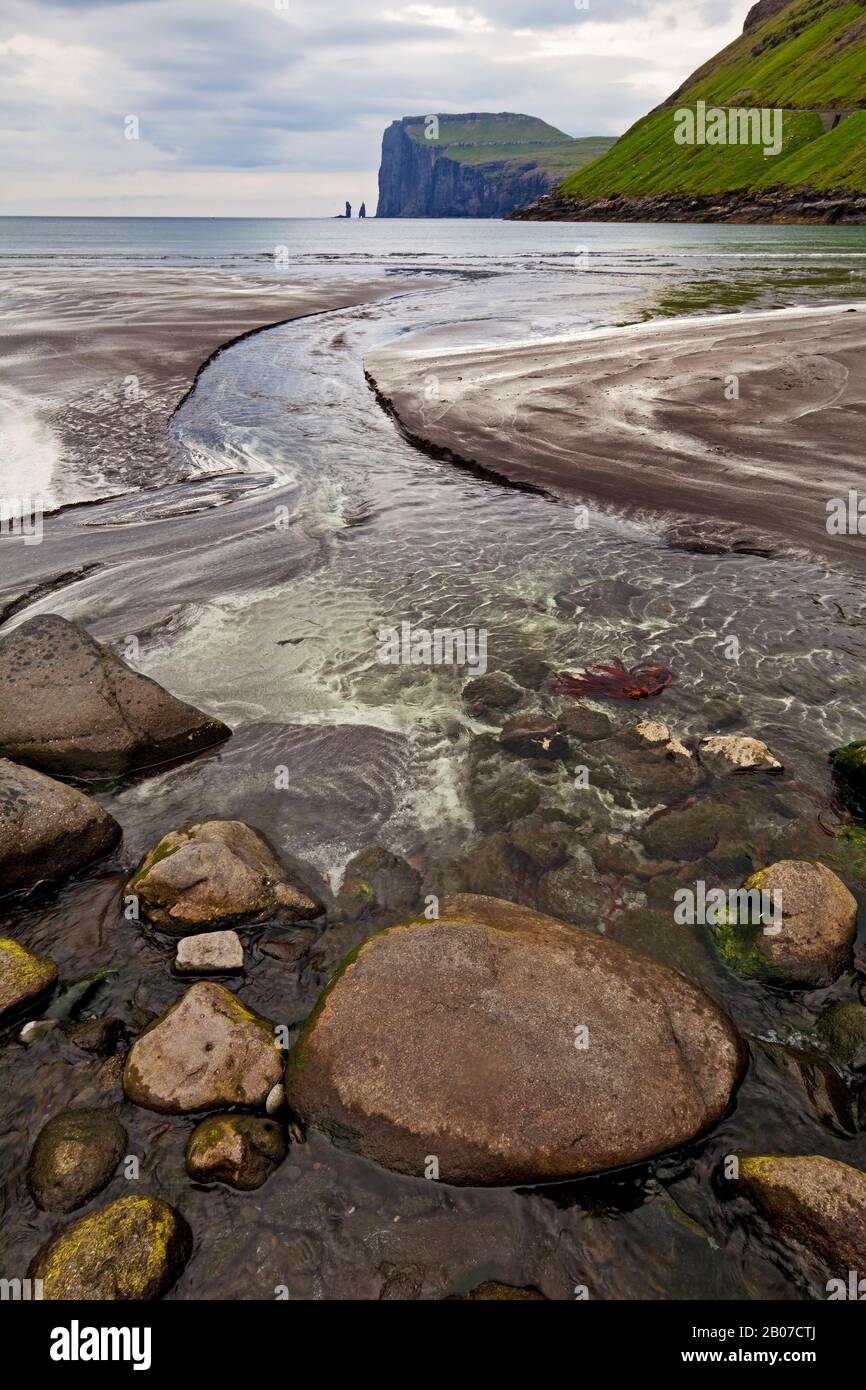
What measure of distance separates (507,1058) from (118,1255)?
111 inches

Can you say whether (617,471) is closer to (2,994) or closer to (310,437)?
(310,437)

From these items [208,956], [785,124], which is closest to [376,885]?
[208,956]

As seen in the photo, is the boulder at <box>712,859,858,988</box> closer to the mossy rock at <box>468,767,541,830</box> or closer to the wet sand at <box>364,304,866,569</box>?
the mossy rock at <box>468,767,541,830</box>

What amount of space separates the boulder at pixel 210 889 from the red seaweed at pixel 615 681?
5393 millimetres

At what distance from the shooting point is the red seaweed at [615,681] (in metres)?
11.1

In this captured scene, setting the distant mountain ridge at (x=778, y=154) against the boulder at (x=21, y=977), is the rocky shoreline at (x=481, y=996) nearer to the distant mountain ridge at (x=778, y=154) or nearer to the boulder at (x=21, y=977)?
the boulder at (x=21, y=977)

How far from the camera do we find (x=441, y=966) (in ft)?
20.6

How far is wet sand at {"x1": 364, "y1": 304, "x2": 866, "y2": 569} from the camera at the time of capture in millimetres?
16891

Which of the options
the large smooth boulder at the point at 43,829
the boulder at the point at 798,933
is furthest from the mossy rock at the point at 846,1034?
the large smooth boulder at the point at 43,829

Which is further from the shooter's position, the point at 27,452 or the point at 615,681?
the point at 27,452

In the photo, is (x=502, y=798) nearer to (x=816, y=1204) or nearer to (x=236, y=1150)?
(x=236, y=1150)

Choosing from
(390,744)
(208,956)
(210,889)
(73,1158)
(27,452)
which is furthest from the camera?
(27,452)

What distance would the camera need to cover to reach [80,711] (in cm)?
934

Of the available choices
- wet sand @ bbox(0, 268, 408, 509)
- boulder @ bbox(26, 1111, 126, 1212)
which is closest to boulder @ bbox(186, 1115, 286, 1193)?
boulder @ bbox(26, 1111, 126, 1212)
